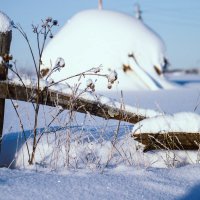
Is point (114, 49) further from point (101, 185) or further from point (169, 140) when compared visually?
point (101, 185)

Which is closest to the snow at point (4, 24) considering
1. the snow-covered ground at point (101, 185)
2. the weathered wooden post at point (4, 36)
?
the weathered wooden post at point (4, 36)

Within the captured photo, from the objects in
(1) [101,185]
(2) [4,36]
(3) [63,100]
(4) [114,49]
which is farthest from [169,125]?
(4) [114,49]

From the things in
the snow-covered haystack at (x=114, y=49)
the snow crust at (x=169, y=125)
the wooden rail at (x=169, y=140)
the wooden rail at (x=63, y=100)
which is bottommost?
the wooden rail at (x=169, y=140)

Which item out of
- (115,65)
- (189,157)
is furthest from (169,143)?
(115,65)

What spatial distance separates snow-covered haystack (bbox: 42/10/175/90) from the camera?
44.7 ft

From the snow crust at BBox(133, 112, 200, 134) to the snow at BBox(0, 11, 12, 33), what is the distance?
45.7 inches

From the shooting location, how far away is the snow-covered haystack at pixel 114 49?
1361 centimetres

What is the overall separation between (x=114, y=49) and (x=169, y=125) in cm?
1115

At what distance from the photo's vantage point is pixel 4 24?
2.75 m

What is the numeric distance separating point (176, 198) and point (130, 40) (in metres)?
12.2

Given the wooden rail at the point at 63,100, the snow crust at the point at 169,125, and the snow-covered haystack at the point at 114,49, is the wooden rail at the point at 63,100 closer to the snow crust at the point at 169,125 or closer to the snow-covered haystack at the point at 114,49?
the snow crust at the point at 169,125

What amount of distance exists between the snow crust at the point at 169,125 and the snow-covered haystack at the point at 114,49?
10.5 meters

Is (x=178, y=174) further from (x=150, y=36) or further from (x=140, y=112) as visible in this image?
(x=150, y=36)

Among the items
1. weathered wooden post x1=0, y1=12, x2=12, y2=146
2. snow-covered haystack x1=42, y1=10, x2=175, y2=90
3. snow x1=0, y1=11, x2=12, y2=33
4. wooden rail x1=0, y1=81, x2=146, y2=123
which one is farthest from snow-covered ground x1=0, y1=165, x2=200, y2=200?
snow-covered haystack x1=42, y1=10, x2=175, y2=90
